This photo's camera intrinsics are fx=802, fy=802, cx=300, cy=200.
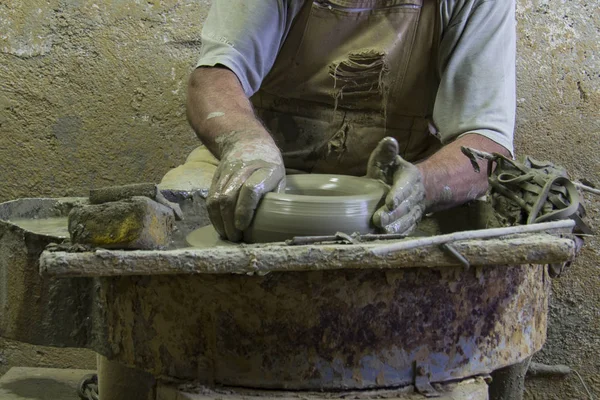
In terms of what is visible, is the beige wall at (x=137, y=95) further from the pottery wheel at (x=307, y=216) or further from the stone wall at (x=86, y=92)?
the pottery wheel at (x=307, y=216)

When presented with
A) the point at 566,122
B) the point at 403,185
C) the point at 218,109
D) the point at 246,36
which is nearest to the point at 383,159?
the point at 403,185

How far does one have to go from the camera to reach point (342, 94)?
2.30m

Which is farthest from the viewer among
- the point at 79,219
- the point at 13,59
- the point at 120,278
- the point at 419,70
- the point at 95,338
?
the point at 13,59

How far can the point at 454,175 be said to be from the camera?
1.98m

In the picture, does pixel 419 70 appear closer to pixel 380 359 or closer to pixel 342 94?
pixel 342 94

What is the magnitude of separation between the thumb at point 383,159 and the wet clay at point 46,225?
693mm

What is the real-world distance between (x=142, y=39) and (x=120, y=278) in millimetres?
1524

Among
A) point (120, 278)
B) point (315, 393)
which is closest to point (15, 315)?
point (120, 278)

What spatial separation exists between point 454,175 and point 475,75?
1.19ft

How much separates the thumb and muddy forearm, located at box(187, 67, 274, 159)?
25cm

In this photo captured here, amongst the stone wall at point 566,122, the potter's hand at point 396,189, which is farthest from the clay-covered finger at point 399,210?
the stone wall at point 566,122

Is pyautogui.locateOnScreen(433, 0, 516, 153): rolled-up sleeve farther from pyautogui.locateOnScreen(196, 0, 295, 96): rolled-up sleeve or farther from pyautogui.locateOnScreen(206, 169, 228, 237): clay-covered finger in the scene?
pyautogui.locateOnScreen(206, 169, 228, 237): clay-covered finger

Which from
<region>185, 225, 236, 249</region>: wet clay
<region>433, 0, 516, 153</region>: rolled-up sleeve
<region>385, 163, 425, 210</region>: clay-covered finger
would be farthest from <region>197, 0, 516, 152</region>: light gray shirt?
<region>185, 225, 236, 249</region>: wet clay

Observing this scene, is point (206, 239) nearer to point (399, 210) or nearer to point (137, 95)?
point (399, 210)
